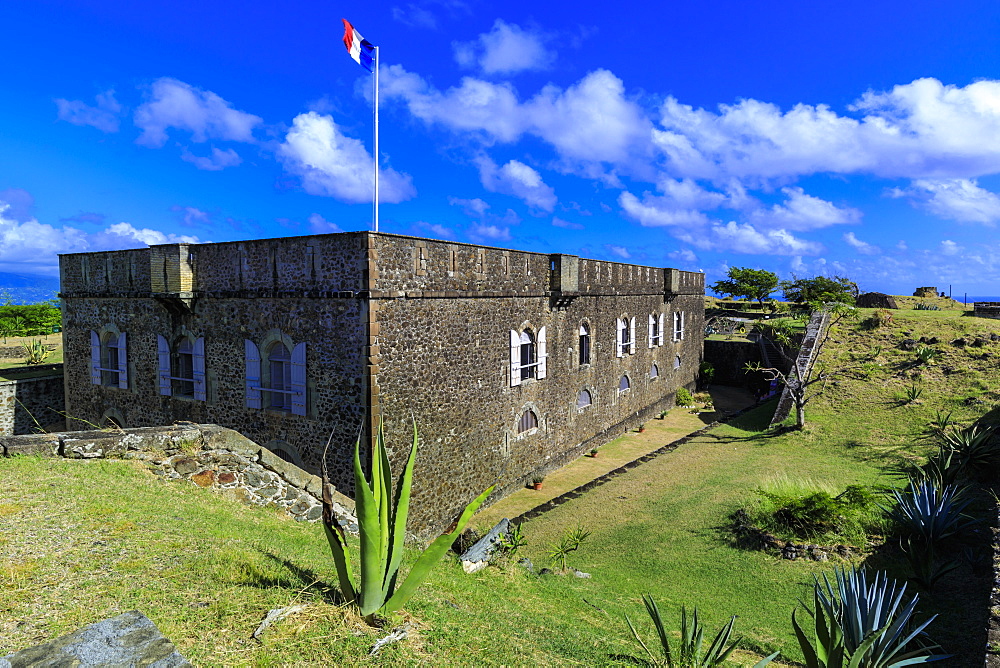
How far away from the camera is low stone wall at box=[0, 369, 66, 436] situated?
16.8m

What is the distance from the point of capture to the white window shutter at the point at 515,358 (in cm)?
1478

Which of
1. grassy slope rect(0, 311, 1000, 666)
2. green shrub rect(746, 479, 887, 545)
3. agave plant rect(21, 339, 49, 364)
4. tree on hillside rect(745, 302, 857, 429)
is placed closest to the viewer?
grassy slope rect(0, 311, 1000, 666)

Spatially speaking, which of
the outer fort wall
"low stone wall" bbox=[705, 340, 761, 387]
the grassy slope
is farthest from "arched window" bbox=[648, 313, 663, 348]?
the grassy slope

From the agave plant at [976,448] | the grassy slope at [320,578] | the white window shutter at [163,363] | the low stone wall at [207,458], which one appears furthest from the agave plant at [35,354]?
the agave plant at [976,448]

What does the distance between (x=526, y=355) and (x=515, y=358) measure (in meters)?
0.76

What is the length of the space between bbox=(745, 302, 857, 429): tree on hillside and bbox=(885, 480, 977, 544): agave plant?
347 inches

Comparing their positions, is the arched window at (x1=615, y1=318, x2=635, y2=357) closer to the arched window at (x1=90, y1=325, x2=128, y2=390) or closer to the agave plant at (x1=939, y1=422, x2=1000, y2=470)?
the agave plant at (x1=939, y1=422, x2=1000, y2=470)

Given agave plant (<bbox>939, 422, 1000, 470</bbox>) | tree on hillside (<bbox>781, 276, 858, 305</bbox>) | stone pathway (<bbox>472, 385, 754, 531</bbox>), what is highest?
tree on hillside (<bbox>781, 276, 858, 305</bbox>)

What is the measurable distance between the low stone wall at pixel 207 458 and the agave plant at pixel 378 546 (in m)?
4.00

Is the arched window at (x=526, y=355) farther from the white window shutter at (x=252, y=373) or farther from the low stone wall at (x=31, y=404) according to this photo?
the low stone wall at (x=31, y=404)

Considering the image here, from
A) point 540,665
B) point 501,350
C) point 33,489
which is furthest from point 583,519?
point 33,489

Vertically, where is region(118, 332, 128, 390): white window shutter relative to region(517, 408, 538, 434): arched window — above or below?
above

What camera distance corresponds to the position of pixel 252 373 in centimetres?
1259

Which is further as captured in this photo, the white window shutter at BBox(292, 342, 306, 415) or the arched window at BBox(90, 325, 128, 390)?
the arched window at BBox(90, 325, 128, 390)
